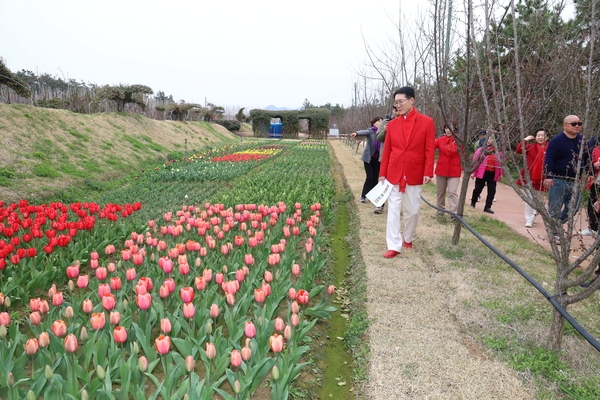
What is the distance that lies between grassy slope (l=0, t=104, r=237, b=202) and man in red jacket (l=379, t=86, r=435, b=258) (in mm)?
6720

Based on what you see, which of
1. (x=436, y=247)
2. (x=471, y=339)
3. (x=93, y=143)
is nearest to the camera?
(x=471, y=339)

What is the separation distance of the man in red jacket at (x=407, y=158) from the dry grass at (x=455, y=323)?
0.55 metres

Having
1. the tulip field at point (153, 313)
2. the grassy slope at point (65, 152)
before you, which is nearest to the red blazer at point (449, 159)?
the tulip field at point (153, 313)

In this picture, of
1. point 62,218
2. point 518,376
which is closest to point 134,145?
point 62,218

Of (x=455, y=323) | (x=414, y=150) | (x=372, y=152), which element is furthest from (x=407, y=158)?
(x=372, y=152)

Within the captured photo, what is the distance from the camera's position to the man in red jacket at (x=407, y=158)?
4.68 metres

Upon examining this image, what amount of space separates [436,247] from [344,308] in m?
1.98

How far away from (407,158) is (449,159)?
2504 mm

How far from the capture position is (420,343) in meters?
3.01

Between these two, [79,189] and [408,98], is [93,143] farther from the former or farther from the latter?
[408,98]

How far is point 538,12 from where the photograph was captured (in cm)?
488

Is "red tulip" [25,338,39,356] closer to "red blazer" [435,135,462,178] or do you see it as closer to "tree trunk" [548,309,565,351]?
"tree trunk" [548,309,565,351]

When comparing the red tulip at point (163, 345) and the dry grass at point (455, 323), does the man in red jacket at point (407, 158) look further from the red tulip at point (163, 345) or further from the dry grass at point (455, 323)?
the red tulip at point (163, 345)

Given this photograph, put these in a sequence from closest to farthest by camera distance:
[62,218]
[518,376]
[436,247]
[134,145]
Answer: [518,376]
[62,218]
[436,247]
[134,145]
